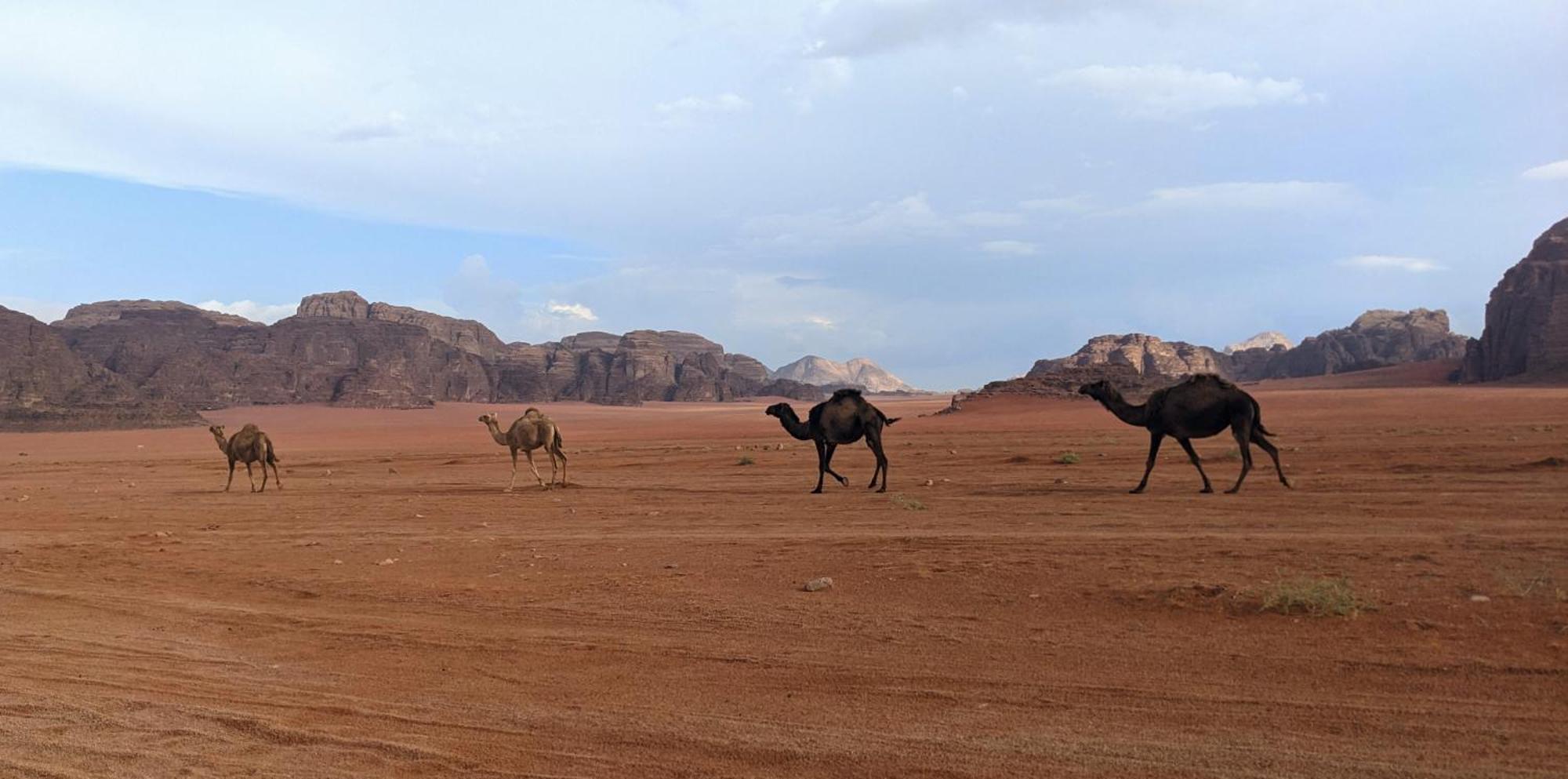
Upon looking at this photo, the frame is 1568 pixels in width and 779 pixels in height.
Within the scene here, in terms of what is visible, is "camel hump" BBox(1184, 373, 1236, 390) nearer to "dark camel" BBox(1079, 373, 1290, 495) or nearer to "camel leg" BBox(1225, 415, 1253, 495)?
"dark camel" BBox(1079, 373, 1290, 495)

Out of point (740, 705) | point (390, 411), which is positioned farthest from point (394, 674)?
point (390, 411)

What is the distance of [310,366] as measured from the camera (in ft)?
359

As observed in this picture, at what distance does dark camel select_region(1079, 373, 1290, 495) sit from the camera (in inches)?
656

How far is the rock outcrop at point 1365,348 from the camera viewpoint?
379 feet

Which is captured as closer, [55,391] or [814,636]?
[814,636]

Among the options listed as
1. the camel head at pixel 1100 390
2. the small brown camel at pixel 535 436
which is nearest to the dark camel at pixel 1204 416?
the camel head at pixel 1100 390

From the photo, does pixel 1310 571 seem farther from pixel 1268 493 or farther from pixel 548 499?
pixel 548 499

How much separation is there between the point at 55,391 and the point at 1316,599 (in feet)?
272

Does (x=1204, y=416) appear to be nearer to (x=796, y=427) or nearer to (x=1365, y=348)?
(x=796, y=427)

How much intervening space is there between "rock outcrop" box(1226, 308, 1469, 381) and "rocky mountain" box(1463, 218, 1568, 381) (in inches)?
857

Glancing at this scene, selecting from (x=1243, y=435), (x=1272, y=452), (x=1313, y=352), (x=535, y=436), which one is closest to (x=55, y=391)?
(x=535, y=436)

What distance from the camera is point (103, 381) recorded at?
252 feet

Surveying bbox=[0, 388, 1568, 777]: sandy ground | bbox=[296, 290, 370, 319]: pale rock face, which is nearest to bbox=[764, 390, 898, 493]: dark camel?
bbox=[0, 388, 1568, 777]: sandy ground

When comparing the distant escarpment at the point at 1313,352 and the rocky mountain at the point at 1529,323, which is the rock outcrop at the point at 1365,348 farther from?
the rocky mountain at the point at 1529,323
